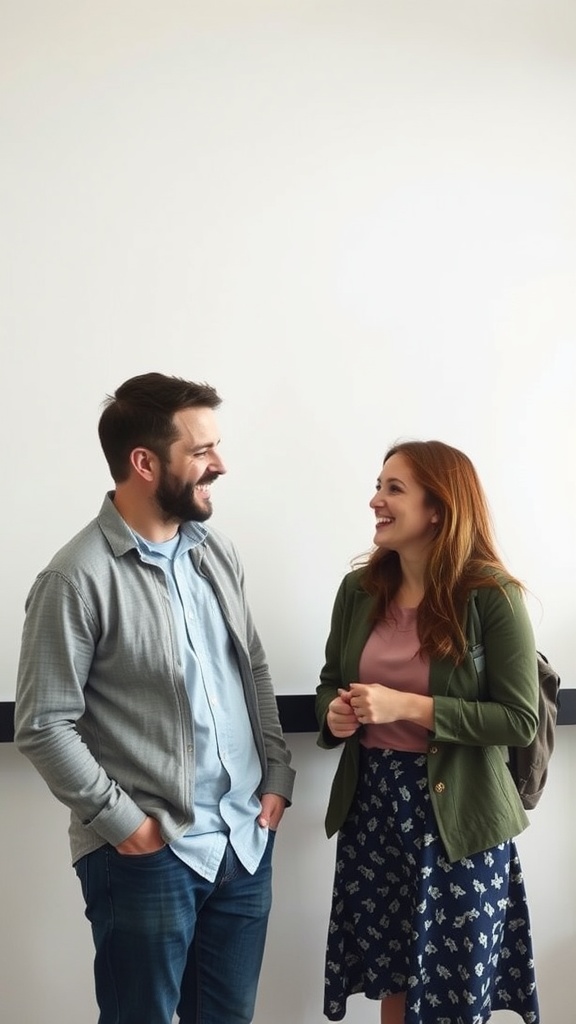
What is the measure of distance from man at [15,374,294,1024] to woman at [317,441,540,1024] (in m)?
0.24

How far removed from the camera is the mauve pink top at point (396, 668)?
1.90m

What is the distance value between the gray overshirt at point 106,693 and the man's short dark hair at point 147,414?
4.7 inches

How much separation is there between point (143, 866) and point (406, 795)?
1.82ft

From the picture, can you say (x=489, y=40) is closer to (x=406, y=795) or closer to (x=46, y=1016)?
(x=406, y=795)

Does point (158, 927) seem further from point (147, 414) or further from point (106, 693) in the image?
point (147, 414)

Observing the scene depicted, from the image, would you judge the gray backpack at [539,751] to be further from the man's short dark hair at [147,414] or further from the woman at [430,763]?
the man's short dark hair at [147,414]

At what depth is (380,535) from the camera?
194 cm

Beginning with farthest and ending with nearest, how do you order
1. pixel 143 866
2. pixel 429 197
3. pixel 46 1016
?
pixel 429 197
pixel 46 1016
pixel 143 866

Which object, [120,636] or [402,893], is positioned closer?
[120,636]

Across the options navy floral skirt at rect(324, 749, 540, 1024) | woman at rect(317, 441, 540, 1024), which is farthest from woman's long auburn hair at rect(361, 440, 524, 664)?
navy floral skirt at rect(324, 749, 540, 1024)

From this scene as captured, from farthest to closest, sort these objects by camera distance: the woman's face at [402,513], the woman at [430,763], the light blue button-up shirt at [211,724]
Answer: the woman's face at [402,513]
the woman at [430,763]
the light blue button-up shirt at [211,724]

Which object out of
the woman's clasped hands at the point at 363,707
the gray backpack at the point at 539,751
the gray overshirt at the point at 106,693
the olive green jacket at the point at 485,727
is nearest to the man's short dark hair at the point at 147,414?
the gray overshirt at the point at 106,693

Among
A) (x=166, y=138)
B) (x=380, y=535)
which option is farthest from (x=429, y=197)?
(x=380, y=535)

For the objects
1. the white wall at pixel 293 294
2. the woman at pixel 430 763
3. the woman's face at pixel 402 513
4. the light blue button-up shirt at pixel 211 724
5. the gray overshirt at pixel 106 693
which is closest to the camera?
the gray overshirt at pixel 106 693
